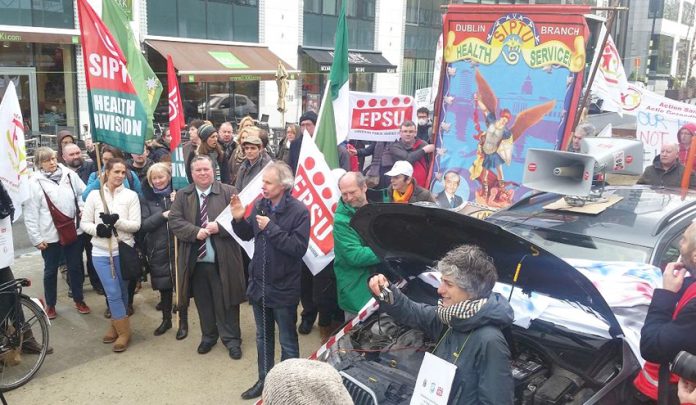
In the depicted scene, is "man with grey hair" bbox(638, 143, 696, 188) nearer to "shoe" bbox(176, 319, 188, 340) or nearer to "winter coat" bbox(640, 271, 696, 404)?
"winter coat" bbox(640, 271, 696, 404)

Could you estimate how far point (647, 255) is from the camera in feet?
11.6

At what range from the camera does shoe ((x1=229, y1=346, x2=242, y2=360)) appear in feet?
17.8

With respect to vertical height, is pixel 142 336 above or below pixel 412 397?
below

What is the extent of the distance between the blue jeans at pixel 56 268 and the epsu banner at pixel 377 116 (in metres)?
3.46

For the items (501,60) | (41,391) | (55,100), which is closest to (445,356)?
(41,391)

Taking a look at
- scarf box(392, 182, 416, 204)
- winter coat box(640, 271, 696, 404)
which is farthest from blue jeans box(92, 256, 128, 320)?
winter coat box(640, 271, 696, 404)

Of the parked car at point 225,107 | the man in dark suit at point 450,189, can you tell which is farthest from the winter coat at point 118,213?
the parked car at point 225,107

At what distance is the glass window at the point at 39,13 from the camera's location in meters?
16.4

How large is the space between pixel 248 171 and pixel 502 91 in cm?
286

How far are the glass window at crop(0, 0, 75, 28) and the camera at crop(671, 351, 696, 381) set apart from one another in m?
18.3

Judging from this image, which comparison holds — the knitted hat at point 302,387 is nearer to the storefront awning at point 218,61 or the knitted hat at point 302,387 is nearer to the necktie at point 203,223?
the necktie at point 203,223

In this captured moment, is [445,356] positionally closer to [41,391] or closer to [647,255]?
[647,255]

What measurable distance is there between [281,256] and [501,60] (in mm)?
3535

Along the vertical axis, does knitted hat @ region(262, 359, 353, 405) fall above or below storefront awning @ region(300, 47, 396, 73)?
below
